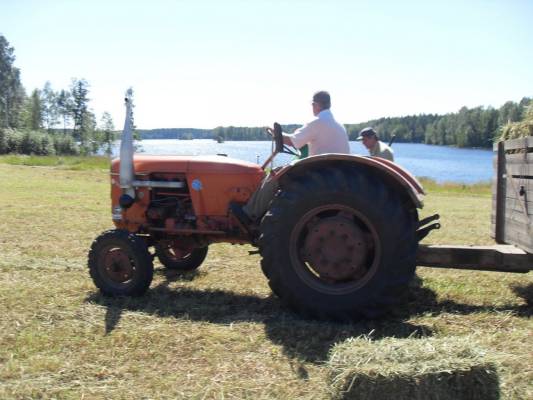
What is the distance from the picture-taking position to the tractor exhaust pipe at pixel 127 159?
16.0 feet

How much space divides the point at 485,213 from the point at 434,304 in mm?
8569

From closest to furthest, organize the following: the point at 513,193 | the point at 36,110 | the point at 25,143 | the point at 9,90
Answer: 1. the point at 513,193
2. the point at 25,143
3. the point at 9,90
4. the point at 36,110

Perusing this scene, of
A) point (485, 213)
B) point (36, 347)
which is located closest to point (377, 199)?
point (36, 347)

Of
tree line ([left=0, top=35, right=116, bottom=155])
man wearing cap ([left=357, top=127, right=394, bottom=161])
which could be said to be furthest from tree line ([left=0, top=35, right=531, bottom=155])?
man wearing cap ([left=357, top=127, right=394, bottom=161])

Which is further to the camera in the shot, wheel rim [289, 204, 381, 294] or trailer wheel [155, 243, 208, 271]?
trailer wheel [155, 243, 208, 271]

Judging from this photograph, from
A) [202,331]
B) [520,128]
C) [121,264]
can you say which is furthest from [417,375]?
[520,128]

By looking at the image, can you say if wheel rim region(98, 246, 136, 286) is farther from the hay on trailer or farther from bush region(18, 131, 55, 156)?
bush region(18, 131, 55, 156)

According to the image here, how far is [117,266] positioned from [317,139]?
2.04m

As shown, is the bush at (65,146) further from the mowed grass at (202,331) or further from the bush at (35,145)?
the mowed grass at (202,331)

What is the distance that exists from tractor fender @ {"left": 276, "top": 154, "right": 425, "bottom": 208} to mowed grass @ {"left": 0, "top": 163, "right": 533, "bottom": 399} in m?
0.97

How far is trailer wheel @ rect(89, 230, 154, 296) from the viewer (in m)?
4.73

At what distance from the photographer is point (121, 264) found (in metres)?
4.79

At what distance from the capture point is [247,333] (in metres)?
3.88

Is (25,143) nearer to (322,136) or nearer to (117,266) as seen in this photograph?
(117,266)
